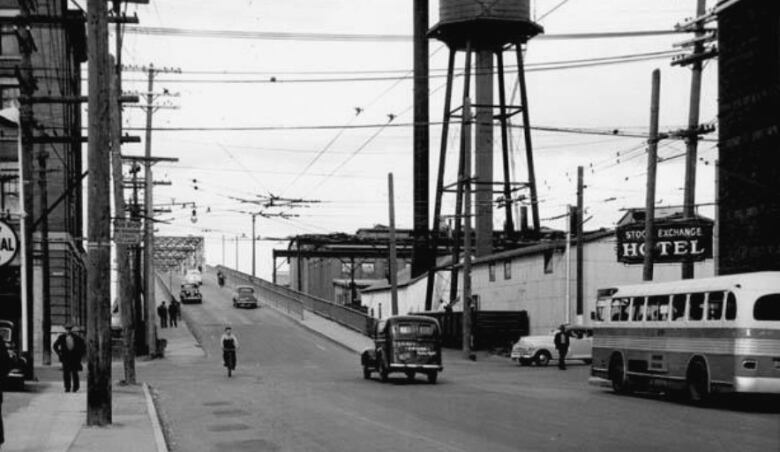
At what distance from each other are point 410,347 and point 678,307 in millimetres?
10520

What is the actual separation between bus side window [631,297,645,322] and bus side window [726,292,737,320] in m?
4.50

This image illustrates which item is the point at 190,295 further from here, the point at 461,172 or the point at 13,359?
the point at 13,359

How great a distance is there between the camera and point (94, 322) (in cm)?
1822

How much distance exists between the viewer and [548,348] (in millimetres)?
46219

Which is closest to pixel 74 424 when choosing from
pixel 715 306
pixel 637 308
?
pixel 715 306

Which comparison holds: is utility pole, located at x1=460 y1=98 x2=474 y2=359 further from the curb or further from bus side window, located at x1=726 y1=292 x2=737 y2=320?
bus side window, located at x1=726 y1=292 x2=737 y2=320

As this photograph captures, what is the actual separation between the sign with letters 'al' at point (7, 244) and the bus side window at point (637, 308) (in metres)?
18.8

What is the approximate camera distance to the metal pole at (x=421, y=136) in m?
67.8

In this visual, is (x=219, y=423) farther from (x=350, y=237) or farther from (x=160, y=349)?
(x=350, y=237)

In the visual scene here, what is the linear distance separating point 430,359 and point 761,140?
12.1m

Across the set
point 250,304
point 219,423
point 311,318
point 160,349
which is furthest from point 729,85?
point 250,304

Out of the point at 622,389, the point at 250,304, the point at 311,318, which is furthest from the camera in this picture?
the point at 250,304

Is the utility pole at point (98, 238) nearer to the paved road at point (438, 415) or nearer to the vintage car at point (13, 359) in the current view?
the paved road at point (438, 415)

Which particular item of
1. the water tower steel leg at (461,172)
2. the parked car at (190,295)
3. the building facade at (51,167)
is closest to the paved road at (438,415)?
the building facade at (51,167)
